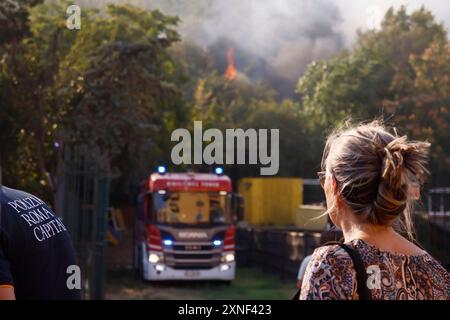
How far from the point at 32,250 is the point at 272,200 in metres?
23.5

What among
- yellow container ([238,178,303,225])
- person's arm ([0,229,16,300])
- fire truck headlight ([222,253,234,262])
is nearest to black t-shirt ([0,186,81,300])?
person's arm ([0,229,16,300])

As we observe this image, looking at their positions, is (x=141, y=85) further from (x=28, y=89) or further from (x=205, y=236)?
(x=205, y=236)

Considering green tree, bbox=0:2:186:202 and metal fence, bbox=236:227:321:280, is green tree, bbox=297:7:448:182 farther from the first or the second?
green tree, bbox=0:2:186:202

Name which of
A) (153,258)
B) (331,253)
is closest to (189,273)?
(153,258)

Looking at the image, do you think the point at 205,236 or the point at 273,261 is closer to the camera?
the point at 205,236

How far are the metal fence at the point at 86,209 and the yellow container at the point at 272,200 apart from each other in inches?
461

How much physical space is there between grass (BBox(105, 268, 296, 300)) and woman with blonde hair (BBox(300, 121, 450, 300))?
12373 millimetres

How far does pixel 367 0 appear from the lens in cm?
Answer: 2116

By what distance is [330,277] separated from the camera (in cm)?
256

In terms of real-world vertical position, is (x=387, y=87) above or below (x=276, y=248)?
above

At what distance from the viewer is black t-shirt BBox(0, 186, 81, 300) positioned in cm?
314

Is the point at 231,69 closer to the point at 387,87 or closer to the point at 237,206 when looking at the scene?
the point at 387,87
